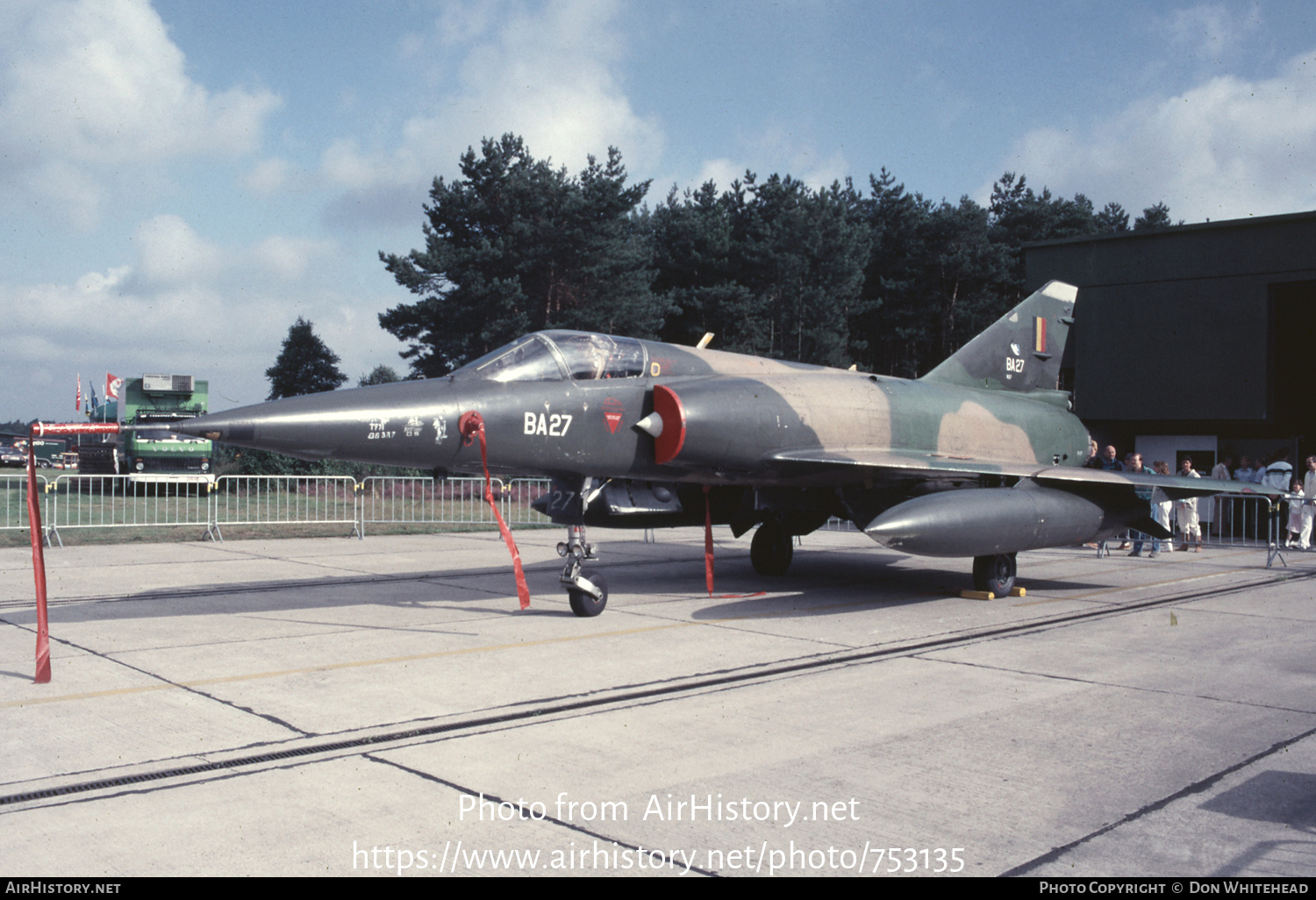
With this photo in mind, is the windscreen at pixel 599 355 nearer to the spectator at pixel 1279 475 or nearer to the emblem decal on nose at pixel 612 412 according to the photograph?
the emblem decal on nose at pixel 612 412

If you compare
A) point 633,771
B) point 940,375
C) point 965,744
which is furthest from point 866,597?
point 633,771

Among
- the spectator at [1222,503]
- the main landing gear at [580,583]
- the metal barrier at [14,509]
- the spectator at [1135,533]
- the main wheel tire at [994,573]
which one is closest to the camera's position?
the main landing gear at [580,583]

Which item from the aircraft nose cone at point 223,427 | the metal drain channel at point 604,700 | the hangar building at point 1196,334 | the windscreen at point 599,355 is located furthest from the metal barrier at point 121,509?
the hangar building at point 1196,334

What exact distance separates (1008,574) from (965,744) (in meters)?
6.45

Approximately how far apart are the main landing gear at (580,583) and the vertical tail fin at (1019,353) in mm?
6195

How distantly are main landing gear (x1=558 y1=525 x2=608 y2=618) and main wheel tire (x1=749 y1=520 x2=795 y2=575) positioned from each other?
386 centimetres

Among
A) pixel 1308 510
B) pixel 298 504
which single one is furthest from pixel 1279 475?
pixel 298 504

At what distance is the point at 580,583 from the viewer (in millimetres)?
8891

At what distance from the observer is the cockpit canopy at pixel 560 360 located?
28.4 ft

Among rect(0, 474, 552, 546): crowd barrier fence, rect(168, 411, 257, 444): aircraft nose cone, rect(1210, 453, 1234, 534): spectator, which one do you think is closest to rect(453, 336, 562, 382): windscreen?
rect(168, 411, 257, 444): aircraft nose cone

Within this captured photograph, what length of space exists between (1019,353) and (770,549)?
4695 millimetres

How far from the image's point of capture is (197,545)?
1545cm

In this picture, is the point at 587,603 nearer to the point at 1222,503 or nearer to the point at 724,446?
the point at 724,446

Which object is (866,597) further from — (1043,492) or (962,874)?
(962,874)
